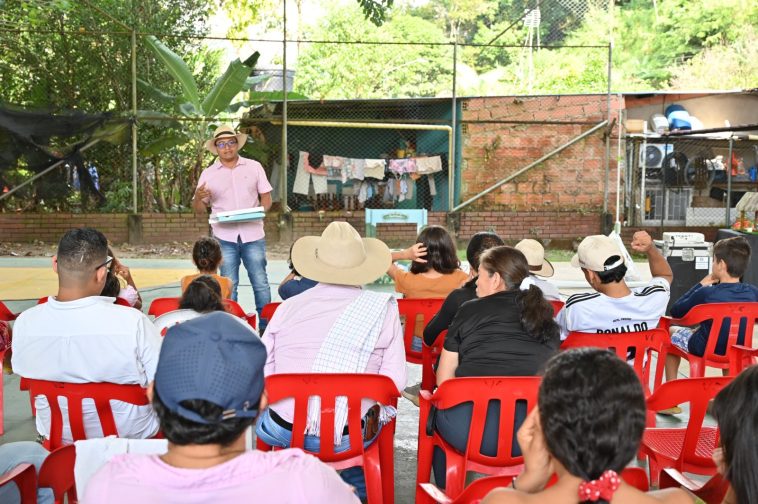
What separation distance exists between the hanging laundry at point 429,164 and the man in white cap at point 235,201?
770 cm

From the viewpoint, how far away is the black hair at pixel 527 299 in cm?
300

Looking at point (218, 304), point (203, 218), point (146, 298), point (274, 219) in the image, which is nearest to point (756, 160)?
point (274, 219)

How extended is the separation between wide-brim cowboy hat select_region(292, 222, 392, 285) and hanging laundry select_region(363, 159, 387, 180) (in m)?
10.8

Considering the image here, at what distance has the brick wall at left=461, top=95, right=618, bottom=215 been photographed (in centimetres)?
1437

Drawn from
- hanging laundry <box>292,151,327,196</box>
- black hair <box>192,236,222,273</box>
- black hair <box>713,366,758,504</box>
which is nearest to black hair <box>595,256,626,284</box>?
black hair <box>713,366,758,504</box>

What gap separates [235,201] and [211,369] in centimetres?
544

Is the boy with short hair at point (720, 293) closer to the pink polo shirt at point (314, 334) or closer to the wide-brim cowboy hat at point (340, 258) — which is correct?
the wide-brim cowboy hat at point (340, 258)

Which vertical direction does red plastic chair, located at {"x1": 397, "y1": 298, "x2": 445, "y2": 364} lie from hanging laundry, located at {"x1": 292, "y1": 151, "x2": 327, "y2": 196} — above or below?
below

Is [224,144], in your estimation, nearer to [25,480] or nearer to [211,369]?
[25,480]

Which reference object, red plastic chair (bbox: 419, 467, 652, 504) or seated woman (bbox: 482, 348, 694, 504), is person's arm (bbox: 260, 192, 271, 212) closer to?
red plastic chair (bbox: 419, 467, 652, 504)

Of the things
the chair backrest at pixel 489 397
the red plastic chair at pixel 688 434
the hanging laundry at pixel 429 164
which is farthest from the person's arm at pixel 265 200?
the hanging laundry at pixel 429 164

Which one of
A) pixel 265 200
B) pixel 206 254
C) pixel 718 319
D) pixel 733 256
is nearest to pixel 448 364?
pixel 718 319

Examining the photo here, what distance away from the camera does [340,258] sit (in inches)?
129

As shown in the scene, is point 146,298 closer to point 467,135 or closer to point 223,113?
point 223,113
